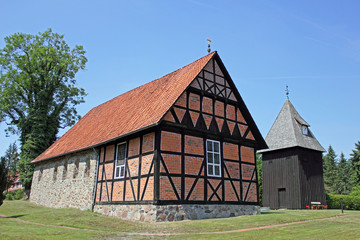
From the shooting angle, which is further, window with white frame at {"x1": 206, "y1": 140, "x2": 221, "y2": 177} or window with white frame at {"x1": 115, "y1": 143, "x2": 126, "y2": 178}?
window with white frame at {"x1": 115, "y1": 143, "x2": 126, "y2": 178}

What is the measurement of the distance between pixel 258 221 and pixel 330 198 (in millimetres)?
18993

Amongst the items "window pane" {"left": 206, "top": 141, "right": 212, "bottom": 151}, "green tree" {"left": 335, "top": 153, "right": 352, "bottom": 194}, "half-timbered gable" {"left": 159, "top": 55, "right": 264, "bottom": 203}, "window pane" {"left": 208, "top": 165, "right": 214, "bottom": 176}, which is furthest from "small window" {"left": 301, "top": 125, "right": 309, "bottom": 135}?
"green tree" {"left": 335, "top": 153, "right": 352, "bottom": 194}

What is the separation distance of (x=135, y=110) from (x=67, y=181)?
721 centimetres

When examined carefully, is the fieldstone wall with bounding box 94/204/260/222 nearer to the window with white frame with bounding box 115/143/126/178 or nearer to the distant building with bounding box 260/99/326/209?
the window with white frame with bounding box 115/143/126/178

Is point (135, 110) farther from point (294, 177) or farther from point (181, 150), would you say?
point (294, 177)

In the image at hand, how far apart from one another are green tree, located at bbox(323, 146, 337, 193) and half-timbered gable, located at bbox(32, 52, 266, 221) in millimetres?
41213

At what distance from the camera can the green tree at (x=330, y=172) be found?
53.4 m

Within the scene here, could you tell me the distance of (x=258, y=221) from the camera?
1288 cm

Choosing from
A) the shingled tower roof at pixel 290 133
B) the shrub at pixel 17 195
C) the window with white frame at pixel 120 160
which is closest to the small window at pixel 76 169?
the window with white frame at pixel 120 160

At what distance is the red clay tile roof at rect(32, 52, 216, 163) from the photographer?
615 inches

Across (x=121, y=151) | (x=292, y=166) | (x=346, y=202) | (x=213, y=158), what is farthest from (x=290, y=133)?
(x=121, y=151)

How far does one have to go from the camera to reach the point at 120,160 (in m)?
16.4

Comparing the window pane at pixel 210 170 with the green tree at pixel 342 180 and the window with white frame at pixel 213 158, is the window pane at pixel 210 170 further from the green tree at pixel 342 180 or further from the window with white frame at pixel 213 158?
the green tree at pixel 342 180

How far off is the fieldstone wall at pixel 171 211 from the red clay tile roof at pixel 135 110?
363 cm
